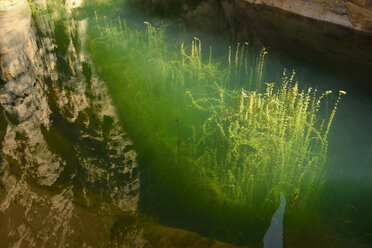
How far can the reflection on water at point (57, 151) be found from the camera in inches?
98.9

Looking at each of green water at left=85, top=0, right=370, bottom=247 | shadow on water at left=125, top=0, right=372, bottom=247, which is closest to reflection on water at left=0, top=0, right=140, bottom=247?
green water at left=85, top=0, right=370, bottom=247

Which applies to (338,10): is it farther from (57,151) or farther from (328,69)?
(57,151)

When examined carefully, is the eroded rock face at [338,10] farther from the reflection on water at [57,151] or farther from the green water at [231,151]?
the reflection on water at [57,151]

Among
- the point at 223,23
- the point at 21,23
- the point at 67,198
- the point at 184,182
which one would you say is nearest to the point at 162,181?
the point at 184,182

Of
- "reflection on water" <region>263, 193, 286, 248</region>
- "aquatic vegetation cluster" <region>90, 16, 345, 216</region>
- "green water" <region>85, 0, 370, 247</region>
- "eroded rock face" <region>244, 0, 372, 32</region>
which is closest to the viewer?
"reflection on water" <region>263, 193, 286, 248</region>

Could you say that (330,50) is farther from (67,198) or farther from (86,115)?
(67,198)

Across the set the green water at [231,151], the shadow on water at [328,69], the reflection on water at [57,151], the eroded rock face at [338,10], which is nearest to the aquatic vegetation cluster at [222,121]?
the green water at [231,151]

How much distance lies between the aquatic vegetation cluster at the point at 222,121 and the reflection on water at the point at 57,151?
30 cm

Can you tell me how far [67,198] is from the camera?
2.73 meters

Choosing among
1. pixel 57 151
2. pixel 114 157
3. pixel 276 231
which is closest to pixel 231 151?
pixel 276 231

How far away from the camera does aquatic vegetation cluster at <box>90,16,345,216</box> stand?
110 inches

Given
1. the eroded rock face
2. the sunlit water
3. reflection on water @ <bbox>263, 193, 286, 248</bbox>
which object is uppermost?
the eroded rock face

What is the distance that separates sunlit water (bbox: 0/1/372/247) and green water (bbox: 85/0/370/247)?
2cm

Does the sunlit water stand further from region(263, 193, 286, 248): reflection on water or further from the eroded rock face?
the eroded rock face
